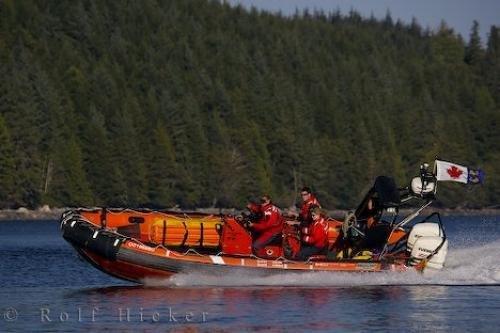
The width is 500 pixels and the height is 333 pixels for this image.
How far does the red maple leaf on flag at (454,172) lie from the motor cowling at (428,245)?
3.82 ft

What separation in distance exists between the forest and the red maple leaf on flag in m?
72.1

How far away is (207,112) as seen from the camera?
139m

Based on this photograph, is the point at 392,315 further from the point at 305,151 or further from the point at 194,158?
the point at 305,151

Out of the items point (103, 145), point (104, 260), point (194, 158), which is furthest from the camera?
point (194, 158)

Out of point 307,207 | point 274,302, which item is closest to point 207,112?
point 307,207

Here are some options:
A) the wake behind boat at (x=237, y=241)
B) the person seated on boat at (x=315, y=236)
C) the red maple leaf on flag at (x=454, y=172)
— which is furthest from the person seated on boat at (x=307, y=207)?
the red maple leaf on flag at (x=454, y=172)

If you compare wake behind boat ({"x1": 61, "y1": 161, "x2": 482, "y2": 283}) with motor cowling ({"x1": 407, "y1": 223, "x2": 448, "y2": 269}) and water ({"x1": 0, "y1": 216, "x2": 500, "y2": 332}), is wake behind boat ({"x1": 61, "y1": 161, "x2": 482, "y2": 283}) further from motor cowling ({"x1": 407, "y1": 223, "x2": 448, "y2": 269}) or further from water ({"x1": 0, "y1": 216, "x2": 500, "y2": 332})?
water ({"x1": 0, "y1": 216, "x2": 500, "y2": 332})

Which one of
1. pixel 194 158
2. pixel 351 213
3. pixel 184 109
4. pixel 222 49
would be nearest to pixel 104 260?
pixel 351 213

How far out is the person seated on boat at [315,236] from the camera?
2991 cm

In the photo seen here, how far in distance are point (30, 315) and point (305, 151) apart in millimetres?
102557

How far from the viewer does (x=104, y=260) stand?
94.4 feet

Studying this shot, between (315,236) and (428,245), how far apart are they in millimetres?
2390

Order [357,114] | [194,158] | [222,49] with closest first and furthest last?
1. [194,158]
2. [357,114]
3. [222,49]

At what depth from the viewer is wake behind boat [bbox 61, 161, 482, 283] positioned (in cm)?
2880
